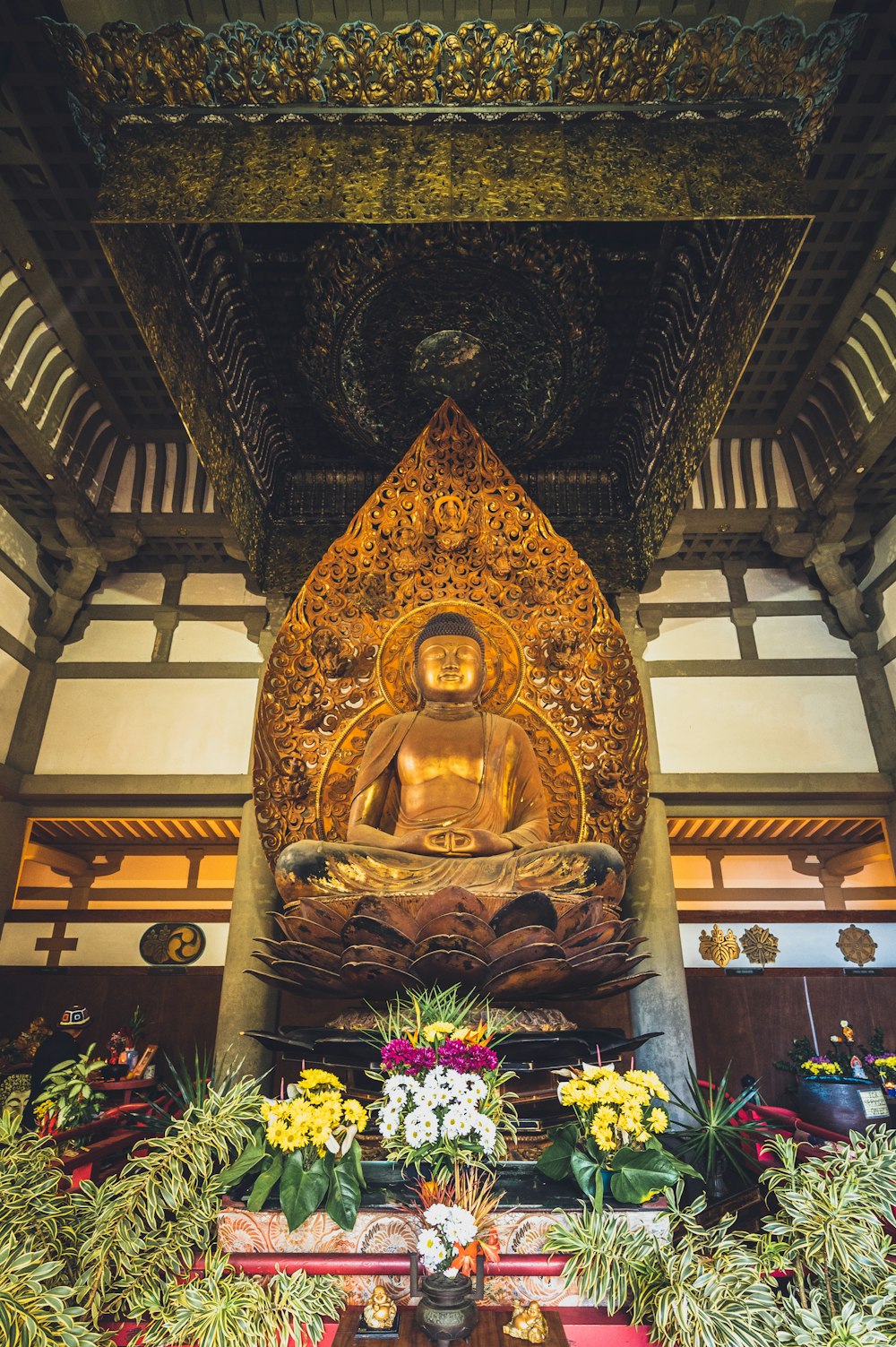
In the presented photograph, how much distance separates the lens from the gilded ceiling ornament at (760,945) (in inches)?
281

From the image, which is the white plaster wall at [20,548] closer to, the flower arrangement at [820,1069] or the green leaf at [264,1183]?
the green leaf at [264,1183]

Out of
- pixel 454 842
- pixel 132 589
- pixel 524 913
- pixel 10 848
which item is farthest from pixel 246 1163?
pixel 132 589

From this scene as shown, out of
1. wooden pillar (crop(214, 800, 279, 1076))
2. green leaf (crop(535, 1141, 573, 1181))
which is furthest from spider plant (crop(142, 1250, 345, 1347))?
wooden pillar (crop(214, 800, 279, 1076))

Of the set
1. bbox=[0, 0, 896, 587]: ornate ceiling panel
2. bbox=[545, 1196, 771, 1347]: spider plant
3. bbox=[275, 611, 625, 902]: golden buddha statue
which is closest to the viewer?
bbox=[545, 1196, 771, 1347]: spider plant

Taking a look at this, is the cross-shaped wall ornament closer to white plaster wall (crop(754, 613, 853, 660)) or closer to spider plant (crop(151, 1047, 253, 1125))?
spider plant (crop(151, 1047, 253, 1125))

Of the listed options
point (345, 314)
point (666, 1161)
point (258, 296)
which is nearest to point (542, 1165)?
point (666, 1161)

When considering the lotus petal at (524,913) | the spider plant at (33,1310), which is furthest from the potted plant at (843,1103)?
the spider plant at (33,1310)

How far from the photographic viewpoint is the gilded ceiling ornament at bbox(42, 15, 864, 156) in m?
3.63

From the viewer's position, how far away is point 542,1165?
2666mm

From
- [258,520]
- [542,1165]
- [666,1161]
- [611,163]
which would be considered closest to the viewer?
[666,1161]

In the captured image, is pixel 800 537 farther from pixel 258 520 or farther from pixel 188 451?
pixel 188 451

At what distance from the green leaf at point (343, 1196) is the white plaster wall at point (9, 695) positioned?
191 inches

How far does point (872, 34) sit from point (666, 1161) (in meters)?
5.12

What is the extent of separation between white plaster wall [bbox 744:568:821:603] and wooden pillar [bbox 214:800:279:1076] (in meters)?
4.42
